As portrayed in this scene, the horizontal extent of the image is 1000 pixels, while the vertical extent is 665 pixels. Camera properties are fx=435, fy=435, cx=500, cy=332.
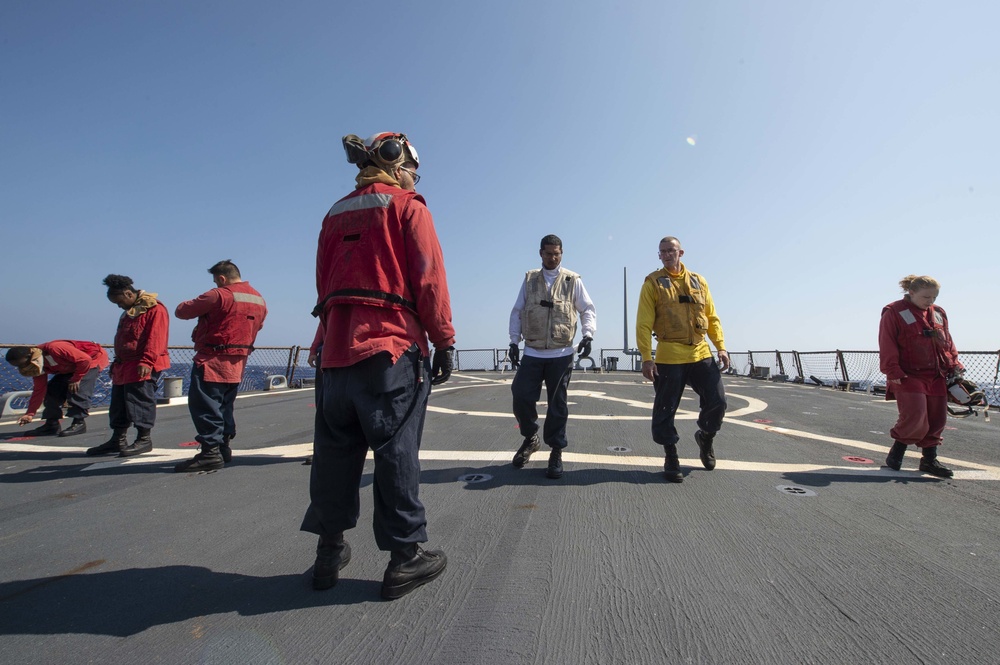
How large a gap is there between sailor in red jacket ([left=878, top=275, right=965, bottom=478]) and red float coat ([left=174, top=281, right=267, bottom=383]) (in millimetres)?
5219

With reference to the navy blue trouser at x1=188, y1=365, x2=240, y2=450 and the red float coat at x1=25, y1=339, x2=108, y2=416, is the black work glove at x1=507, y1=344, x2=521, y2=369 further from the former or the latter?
the red float coat at x1=25, y1=339, x2=108, y2=416

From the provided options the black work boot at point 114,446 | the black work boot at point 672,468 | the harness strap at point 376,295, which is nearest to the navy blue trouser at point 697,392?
the black work boot at point 672,468

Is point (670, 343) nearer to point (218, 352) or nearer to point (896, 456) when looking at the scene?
point (896, 456)

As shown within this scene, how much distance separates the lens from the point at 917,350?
3.47m

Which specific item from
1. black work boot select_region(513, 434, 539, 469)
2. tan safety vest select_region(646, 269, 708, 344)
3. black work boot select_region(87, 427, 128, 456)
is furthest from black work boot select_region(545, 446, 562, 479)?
black work boot select_region(87, 427, 128, 456)

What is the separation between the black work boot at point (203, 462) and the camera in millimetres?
3307

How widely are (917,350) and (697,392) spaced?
6.17 feet

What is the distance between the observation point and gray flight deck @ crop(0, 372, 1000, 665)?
4.29 ft

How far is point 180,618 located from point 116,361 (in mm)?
3640

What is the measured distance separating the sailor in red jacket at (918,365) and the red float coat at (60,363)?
8.01m

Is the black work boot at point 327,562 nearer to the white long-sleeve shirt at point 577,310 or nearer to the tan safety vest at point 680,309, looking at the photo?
the white long-sleeve shirt at point 577,310

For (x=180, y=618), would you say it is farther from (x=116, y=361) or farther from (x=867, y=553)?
(x=116, y=361)

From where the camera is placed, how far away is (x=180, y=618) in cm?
145

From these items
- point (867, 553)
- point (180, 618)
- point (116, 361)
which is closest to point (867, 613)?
point (867, 553)
